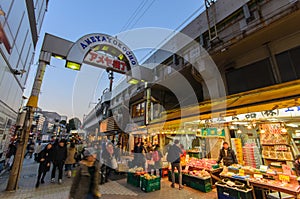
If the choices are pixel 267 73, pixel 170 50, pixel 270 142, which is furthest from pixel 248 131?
pixel 170 50

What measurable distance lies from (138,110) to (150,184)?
864cm

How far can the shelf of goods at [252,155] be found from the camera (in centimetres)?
877

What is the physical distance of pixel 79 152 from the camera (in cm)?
1101

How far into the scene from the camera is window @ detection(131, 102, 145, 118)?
13733 mm

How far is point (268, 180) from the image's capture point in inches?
188

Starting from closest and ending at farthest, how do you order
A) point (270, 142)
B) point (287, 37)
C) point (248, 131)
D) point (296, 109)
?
1. point (296, 109)
2. point (287, 37)
3. point (270, 142)
4. point (248, 131)

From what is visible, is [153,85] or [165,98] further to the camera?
[165,98]

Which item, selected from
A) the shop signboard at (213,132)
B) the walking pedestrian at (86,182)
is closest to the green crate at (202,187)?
the shop signboard at (213,132)

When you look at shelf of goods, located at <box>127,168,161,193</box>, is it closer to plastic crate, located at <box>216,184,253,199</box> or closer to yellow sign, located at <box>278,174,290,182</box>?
plastic crate, located at <box>216,184,253,199</box>

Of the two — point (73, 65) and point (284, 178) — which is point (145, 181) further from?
point (73, 65)

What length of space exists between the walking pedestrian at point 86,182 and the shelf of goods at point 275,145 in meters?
9.22

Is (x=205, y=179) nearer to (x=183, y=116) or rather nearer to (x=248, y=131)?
A: (x=183, y=116)

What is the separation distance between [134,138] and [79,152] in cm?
535

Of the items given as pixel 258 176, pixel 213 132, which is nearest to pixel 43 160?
pixel 258 176
